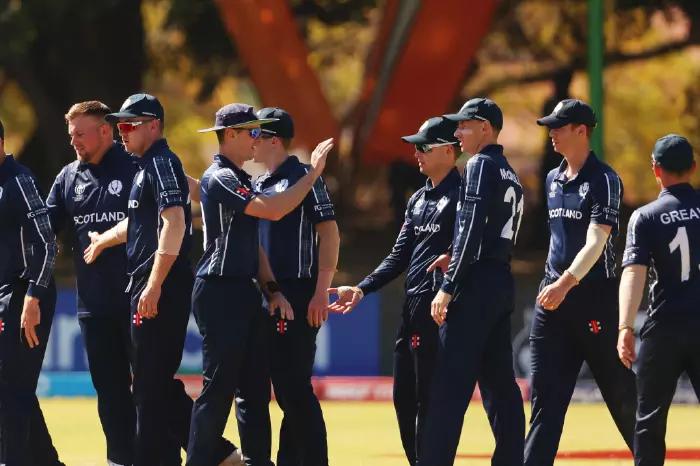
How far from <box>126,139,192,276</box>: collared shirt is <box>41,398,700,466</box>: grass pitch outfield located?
2.57m

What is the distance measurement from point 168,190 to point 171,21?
1396 centimetres

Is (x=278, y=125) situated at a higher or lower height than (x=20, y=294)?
higher

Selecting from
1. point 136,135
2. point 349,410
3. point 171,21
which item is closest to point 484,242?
point 136,135

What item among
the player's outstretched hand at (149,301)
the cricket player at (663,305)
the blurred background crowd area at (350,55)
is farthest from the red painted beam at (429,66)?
the player's outstretched hand at (149,301)

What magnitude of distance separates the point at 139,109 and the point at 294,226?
1.14 m

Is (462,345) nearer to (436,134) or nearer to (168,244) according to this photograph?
(436,134)

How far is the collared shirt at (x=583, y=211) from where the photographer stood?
862cm

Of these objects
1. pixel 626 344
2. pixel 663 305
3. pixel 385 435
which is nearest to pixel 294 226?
pixel 626 344

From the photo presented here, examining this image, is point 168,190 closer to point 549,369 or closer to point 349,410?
point 549,369

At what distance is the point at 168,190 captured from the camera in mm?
8352

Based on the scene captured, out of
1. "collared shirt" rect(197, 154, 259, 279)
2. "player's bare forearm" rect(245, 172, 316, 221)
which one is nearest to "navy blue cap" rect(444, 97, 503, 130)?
"player's bare forearm" rect(245, 172, 316, 221)

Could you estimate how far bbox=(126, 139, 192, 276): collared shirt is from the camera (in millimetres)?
8406

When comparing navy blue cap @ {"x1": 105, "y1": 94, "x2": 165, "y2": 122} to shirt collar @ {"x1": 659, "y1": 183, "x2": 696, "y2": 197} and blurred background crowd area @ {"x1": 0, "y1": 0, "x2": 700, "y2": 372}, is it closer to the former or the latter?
shirt collar @ {"x1": 659, "y1": 183, "x2": 696, "y2": 197}

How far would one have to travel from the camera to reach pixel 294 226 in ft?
29.5
